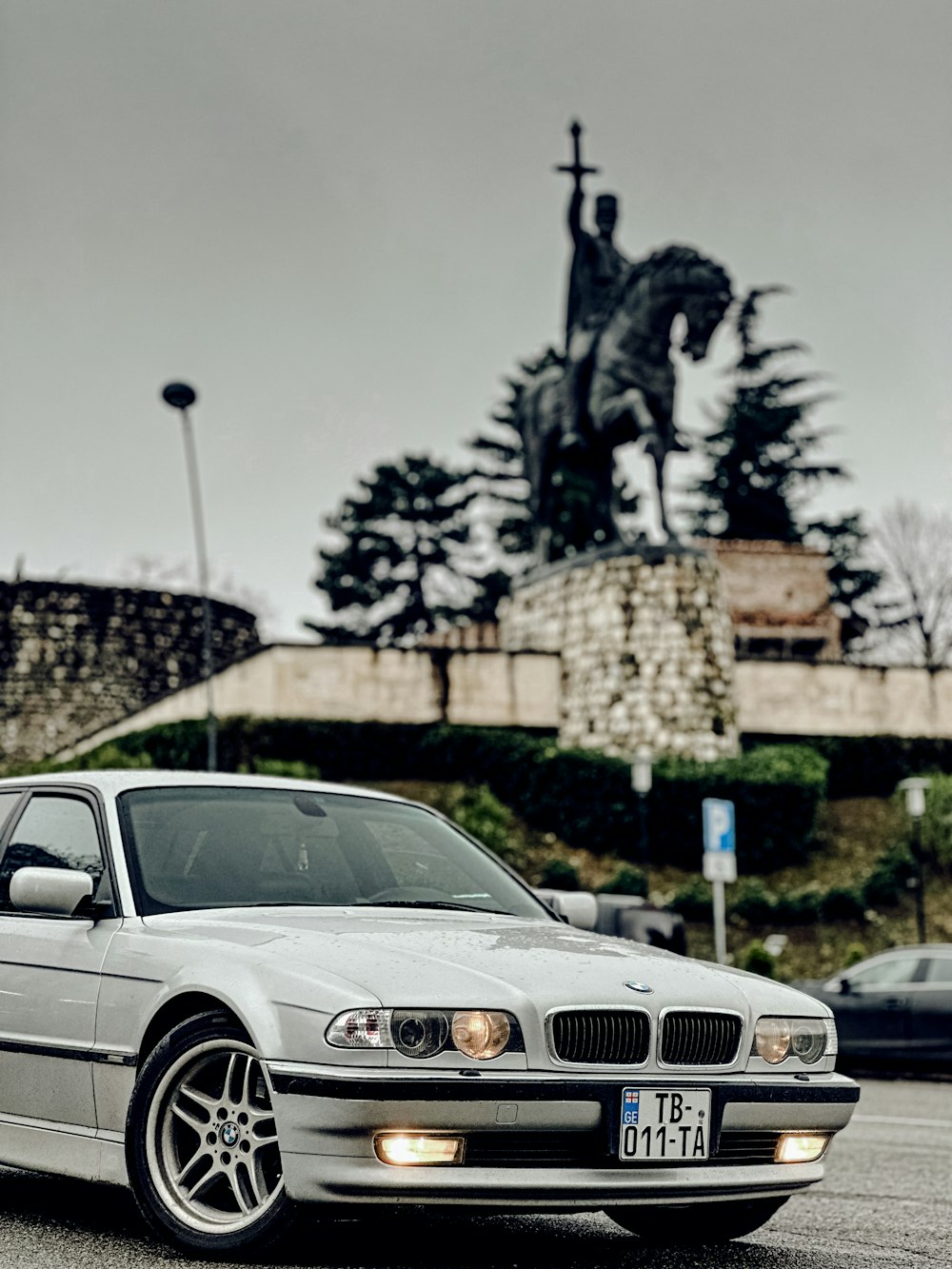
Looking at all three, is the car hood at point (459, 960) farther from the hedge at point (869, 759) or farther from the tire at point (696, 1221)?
the hedge at point (869, 759)

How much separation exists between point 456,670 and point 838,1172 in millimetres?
27158

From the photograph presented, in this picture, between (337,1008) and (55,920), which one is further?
(55,920)

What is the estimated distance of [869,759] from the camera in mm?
35750

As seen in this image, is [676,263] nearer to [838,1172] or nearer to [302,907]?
[838,1172]

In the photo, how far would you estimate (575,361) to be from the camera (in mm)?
33656

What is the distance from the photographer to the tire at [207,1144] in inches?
193

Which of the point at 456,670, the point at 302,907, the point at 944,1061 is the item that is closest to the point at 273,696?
the point at 456,670

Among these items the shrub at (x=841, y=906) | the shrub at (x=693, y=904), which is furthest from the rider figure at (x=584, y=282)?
the shrub at (x=841, y=906)

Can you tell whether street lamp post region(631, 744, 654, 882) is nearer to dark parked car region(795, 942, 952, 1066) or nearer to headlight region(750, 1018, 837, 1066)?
dark parked car region(795, 942, 952, 1066)

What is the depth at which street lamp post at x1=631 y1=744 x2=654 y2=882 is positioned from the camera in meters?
28.4

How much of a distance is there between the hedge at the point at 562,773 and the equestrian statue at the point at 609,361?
447 centimetres

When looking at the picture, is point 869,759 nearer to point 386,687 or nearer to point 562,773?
point 562,773

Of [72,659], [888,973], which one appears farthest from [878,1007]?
[72,659]

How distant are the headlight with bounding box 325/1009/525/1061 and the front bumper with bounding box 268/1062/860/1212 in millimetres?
74
